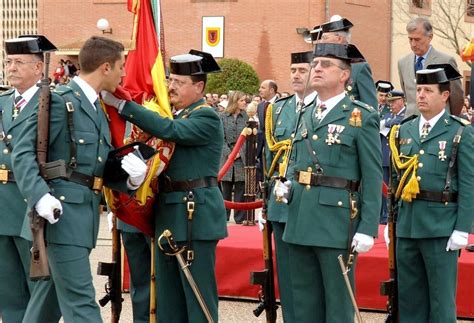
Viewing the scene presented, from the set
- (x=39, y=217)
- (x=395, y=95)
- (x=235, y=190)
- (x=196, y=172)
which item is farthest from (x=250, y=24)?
(x=39, y=217)

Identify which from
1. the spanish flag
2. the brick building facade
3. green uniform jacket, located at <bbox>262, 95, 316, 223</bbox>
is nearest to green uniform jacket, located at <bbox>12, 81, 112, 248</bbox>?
Result: the spanish flag

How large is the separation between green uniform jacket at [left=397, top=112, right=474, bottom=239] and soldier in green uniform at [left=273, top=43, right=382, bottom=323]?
0.95 meters

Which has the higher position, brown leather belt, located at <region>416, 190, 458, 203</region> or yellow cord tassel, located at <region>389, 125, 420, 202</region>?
yellow cord tassel, located at <region>389, 125, 420, 202</region>

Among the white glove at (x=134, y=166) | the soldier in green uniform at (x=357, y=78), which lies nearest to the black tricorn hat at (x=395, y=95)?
the soldier in green uniform at (x=357, y=78)

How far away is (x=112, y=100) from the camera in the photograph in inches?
267

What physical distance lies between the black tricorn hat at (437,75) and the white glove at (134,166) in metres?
2.17

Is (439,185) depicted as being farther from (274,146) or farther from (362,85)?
(274,146)

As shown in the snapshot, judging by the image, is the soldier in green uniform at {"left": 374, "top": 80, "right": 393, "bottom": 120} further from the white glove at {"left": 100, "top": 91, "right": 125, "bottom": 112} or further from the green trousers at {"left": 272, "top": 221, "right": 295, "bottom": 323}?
the white glove at {"left": 100, "top": 91, "right": 125, "bottom": 112}

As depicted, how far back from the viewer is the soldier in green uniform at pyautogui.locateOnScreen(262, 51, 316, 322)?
25.2 ft

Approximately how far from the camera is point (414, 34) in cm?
855

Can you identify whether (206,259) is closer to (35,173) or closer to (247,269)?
(35,173)

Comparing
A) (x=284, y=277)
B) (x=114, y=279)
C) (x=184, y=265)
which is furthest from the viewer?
(x=114, y=279)

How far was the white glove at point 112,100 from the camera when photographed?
6746 millimetres

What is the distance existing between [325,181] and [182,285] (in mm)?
1341
